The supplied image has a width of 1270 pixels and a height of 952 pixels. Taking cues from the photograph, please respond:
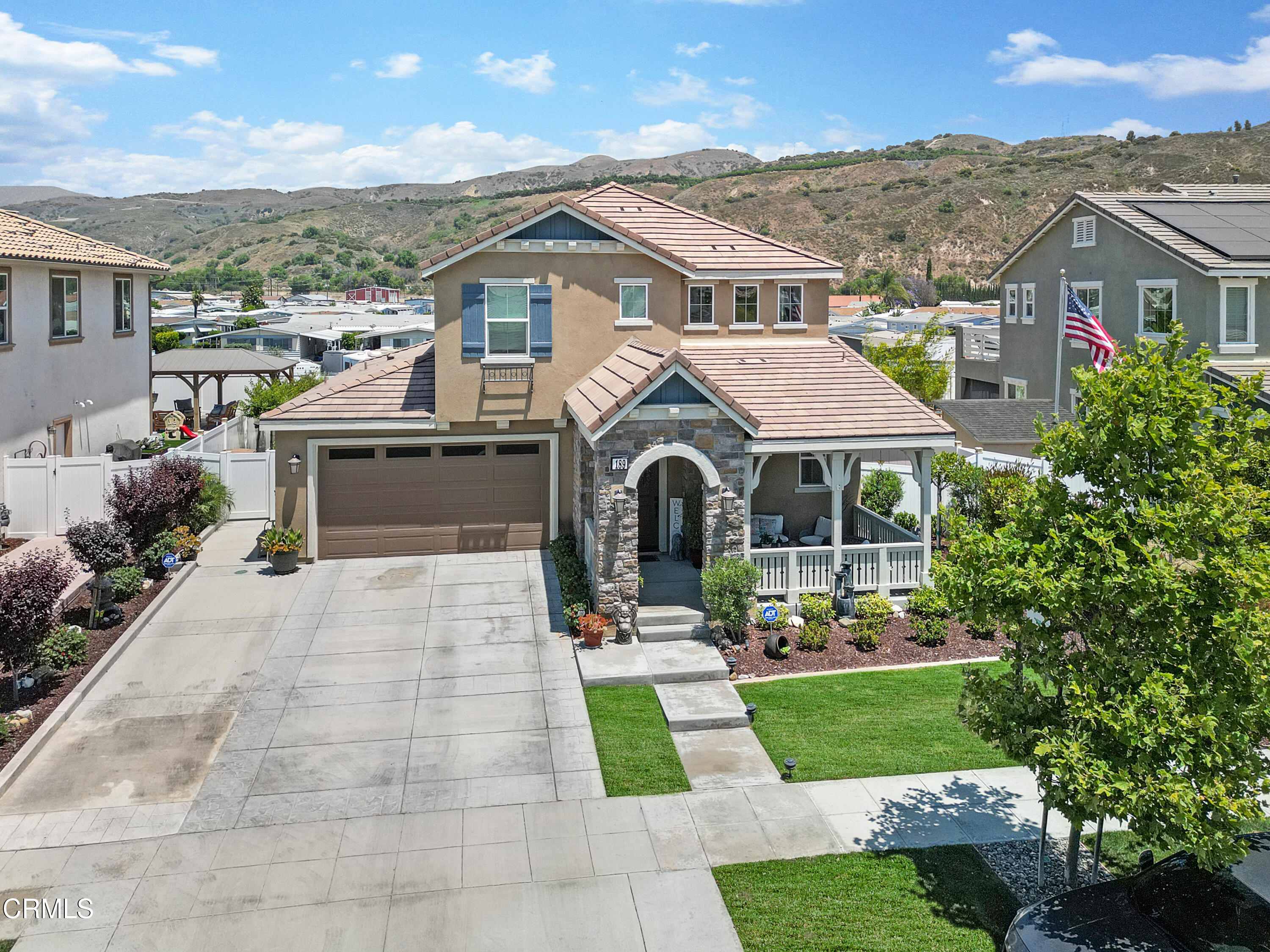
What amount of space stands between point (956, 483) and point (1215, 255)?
37.5 feet

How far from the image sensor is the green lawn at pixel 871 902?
331 inches

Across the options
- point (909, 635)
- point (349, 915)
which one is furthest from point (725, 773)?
point (909, 635)

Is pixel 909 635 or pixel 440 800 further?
pixel 909 635

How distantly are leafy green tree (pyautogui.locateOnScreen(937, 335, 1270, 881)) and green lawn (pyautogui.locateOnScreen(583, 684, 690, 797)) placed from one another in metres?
4.26

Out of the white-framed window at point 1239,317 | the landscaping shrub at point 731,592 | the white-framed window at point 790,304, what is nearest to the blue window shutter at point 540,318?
the white-framed window at point 790,304

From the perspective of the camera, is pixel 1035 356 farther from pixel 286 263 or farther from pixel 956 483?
pixel 286 263

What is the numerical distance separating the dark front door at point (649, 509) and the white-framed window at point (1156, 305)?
16.0 m

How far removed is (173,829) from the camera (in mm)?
10305

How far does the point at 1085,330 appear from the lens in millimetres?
22922

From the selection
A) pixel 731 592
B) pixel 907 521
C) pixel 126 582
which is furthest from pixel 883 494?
pixel 126 582

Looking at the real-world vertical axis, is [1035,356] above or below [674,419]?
above

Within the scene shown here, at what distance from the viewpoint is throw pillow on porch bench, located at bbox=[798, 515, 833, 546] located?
60.9 feet

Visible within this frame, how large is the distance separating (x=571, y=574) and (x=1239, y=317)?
20.7 m

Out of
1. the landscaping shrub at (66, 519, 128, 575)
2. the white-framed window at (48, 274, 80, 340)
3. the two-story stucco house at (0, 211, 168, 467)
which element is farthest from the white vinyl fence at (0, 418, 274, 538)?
the landscaping shrub at (66, 519, 128, 575)
